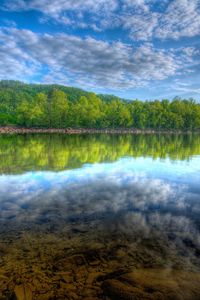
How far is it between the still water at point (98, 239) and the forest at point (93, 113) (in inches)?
3936

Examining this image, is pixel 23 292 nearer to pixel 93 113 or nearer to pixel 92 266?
pixel 92 266

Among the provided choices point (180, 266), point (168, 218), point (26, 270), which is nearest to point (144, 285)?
point (180, 266)

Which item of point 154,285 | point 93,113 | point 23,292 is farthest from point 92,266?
point 93,113

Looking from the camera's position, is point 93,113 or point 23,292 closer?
point 23,292

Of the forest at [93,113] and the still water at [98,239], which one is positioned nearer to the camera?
the still water at [98,239]

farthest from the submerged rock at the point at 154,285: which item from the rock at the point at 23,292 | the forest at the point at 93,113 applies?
the forest at the point at 93,113

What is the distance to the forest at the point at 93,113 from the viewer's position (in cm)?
11434

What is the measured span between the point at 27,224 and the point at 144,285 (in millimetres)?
5197

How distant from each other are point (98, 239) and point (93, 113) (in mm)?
113115

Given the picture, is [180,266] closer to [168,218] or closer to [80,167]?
[168,218]

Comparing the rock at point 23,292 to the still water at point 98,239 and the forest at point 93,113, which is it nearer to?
the still water at point 98,239

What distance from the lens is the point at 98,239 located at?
29.0 ft

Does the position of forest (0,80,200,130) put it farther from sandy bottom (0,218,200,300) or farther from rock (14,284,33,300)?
rock (14,284,33,300)

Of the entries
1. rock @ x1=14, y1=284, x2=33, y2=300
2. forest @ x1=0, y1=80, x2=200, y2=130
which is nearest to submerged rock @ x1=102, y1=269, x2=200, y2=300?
rock @ x1=14, y1=284, x2=33, y2=300
